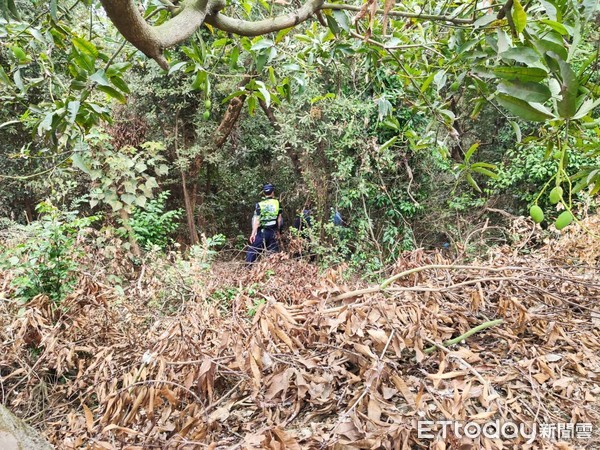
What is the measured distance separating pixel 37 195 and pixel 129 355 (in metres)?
8.27

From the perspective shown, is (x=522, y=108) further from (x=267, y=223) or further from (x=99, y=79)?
(x=267, y=223)

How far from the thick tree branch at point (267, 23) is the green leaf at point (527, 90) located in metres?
0.80

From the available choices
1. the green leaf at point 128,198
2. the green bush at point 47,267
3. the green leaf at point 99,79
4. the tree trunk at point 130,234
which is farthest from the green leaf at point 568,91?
the green leaf at point 128,198

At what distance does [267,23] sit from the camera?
1332 mm

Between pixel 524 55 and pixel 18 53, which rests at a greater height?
pixel 18 53

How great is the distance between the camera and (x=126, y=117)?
268 inches

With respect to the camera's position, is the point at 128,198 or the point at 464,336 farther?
the point at 128,198

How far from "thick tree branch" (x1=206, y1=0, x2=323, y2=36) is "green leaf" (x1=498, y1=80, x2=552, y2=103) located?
0.80 metres

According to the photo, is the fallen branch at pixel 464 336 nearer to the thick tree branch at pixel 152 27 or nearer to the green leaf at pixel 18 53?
the thick tree branch at pixel 152 27

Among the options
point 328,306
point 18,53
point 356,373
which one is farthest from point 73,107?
point 356,373

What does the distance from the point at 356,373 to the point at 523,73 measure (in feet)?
3.53

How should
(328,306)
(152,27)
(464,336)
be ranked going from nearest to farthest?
(152,27) → (464,336) → (328,306)

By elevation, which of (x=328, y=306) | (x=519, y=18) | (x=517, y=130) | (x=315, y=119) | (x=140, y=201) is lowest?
(x=140, y=201)

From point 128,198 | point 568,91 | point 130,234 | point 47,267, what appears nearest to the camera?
point 568,91
